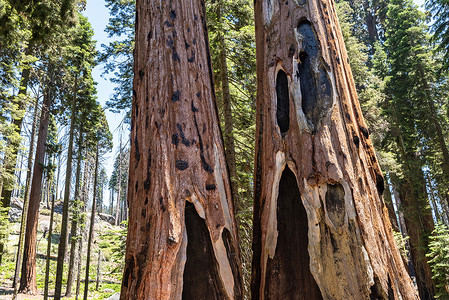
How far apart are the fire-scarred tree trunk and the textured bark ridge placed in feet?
0.98

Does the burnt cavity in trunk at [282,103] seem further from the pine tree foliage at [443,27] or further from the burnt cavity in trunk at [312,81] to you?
the pine tree foliage at [443,27]

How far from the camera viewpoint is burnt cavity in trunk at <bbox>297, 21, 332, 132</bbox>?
2.21 metres

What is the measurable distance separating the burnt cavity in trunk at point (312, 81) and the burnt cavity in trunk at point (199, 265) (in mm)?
1029

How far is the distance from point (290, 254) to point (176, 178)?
930 millimetres

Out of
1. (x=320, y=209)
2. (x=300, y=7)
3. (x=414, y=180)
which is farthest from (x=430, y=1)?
(x=320, y=209)

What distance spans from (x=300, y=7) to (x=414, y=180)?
1542 centimetres

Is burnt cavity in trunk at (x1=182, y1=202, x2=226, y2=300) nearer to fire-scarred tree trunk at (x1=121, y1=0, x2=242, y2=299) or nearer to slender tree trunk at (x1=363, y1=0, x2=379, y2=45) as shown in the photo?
fire-scarred tree trunk at (x1=121, y1=0, x2=242, y2=299)

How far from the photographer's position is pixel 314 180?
6.70ft

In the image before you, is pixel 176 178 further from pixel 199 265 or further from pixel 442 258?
pixel 442 258

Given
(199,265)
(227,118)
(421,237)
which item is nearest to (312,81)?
(199,265)

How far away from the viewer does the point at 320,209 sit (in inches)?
79.0

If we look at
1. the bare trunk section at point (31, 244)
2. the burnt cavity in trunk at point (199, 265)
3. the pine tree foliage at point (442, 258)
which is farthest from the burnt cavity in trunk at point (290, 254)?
the bare trunk section at point (31, 244)

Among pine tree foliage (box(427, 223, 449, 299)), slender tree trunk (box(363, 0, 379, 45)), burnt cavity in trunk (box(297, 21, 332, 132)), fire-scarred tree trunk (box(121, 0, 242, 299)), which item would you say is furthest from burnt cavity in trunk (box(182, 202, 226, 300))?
slender tree trunk (box(363, 0, 379, 45))

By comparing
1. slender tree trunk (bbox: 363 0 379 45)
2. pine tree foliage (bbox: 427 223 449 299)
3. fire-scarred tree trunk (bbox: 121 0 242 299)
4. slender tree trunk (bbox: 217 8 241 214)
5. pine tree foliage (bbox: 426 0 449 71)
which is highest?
slender tree trunk (bbox: 363 0 379 45)
